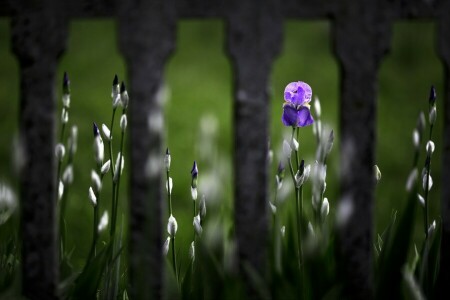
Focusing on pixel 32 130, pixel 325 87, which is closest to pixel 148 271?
pixel 32 130

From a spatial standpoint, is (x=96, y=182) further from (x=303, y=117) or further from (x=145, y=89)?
(x=303, y=117)

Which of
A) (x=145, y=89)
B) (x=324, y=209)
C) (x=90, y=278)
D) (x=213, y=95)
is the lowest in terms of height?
(x=213, y=95)

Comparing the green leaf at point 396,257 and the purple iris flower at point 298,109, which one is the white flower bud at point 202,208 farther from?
the green leaf at point 396,257

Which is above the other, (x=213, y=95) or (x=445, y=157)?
(x=445, y=157)

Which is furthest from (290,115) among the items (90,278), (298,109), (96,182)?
(90,278)

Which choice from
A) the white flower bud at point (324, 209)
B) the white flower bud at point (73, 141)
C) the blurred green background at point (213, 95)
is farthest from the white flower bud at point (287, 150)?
the blurred green background at point (213, 95)

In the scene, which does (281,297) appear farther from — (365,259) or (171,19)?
(171,19)

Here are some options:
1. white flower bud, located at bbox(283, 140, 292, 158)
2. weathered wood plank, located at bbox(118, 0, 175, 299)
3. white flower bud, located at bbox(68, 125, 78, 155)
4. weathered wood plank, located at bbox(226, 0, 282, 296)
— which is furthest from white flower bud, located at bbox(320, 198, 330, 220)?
white flower bud, located at bbox(68, 125, 78, 155)
